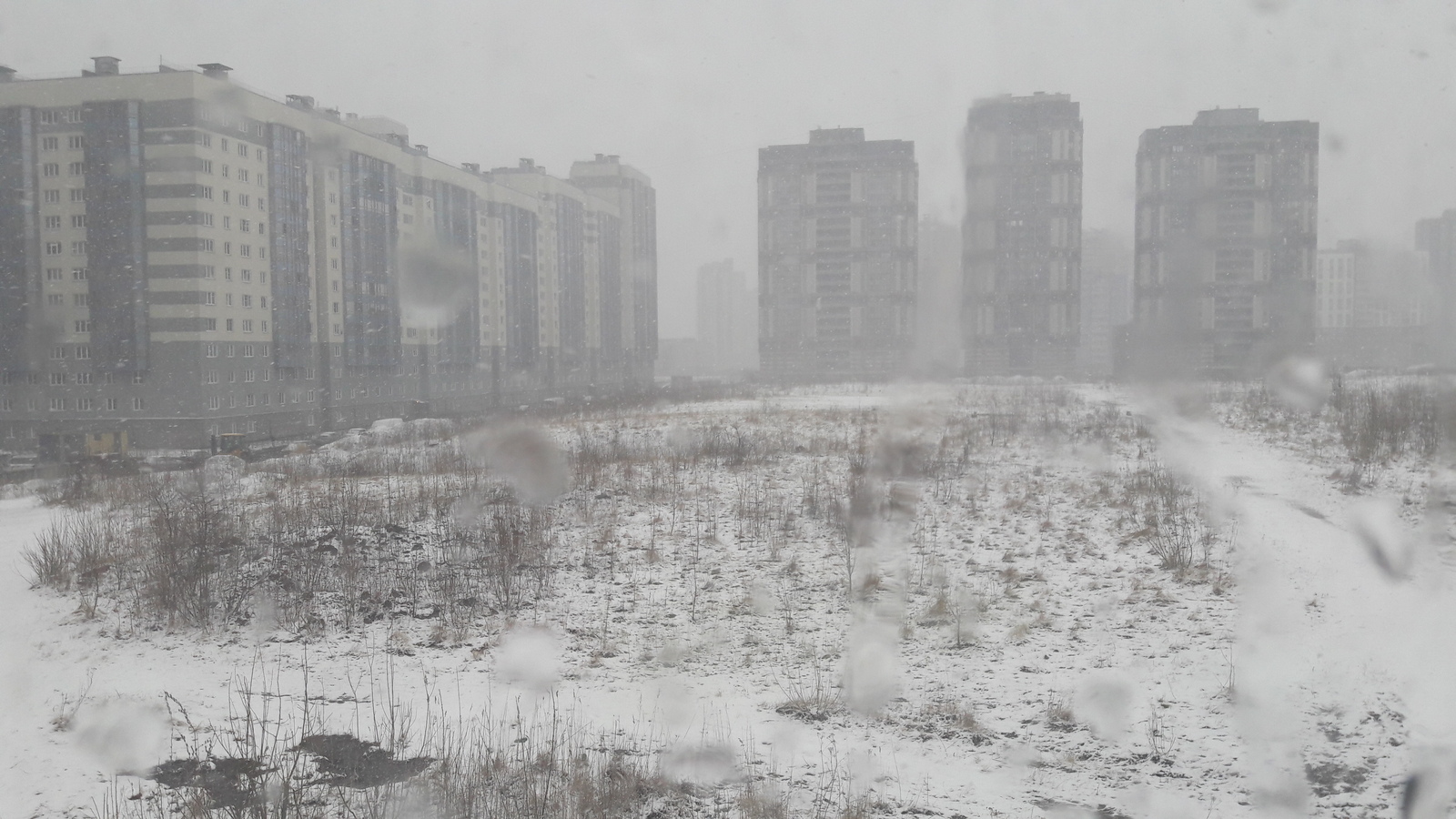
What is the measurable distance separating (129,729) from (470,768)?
241 centimetres

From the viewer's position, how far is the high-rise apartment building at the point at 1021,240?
254 feet

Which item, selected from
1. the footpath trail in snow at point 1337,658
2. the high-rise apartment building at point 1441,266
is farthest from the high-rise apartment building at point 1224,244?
the footpath trail in snow at point 1337,658

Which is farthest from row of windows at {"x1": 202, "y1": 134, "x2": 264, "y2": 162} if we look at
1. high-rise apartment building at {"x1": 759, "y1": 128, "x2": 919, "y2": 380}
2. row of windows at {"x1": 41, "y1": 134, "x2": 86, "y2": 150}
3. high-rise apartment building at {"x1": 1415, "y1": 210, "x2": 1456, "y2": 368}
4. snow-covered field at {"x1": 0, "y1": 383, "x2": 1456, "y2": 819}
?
high-rise apartment building at {"x1": 1415, "y1": 210, "x2": 1456, "y2": 368}

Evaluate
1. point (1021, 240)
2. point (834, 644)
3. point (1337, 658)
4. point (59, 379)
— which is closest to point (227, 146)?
point (59, 379)

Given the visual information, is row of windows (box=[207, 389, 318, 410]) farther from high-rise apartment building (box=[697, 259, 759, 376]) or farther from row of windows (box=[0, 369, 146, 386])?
high-rise apartment building (box=[697, 259, 759, 376])

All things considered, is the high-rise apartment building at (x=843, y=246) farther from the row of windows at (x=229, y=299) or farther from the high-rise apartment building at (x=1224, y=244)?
the row of windows at (x=229, y=299)

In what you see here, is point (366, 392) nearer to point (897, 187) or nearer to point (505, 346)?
point (505, 346)

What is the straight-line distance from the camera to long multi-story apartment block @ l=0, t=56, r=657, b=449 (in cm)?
3688

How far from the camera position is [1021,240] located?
80000 millimetres

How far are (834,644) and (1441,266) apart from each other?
185 feet

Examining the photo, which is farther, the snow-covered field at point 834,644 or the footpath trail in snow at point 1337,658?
the snow-covered field at point 834,644

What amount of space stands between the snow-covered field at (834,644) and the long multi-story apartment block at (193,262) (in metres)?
29.3

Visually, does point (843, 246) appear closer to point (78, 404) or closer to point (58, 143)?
point (58, 143)

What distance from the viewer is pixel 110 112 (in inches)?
1458
